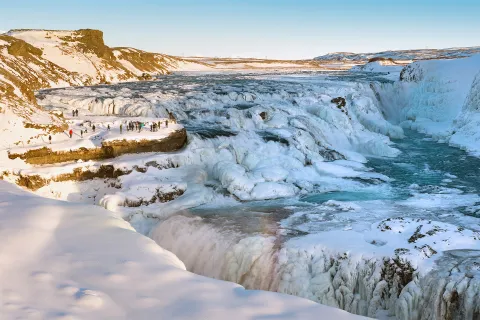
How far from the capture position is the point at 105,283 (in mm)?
4918

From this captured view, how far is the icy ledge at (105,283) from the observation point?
430 centimetres

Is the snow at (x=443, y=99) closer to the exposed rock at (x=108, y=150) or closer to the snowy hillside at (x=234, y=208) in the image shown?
the snowy hillside at (x=234, y=208)

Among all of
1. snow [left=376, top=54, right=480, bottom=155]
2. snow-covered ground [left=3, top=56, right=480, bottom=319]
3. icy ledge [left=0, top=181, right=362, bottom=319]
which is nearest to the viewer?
icy ledge [left=0, top=181, right=362, bottom=319]

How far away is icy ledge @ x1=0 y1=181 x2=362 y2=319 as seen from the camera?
14.1 ft

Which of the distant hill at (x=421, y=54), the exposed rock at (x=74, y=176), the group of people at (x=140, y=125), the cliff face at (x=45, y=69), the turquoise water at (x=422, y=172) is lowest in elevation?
the turquoise water at (x=422, y=172)

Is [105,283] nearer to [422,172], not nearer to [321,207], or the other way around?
[321,207]

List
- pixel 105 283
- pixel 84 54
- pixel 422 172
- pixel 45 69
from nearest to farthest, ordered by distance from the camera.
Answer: pixel 105 283 → pixel 422 172 → pixel 45 69 → pixel 84 54

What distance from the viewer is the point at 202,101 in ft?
91.4

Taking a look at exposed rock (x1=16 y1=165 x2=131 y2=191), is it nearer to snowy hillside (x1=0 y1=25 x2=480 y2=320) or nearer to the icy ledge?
snowy hillside (x1=0 y1=25 x2=480 y2=320)

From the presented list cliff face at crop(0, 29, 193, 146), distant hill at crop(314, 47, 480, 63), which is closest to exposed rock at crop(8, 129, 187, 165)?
cliff face at crop(0, 29, 193, 146)

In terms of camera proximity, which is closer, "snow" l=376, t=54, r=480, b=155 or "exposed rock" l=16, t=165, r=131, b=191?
"exposed rock" l=16, t=165, r=131, b=191

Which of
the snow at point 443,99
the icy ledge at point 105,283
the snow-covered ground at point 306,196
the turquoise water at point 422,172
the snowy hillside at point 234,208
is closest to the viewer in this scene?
the icy ledge at point 105,283

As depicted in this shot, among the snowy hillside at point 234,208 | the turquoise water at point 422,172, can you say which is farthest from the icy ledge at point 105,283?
the turquoise water at point 422,172

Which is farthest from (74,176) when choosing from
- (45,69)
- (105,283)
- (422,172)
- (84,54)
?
(84,54)
